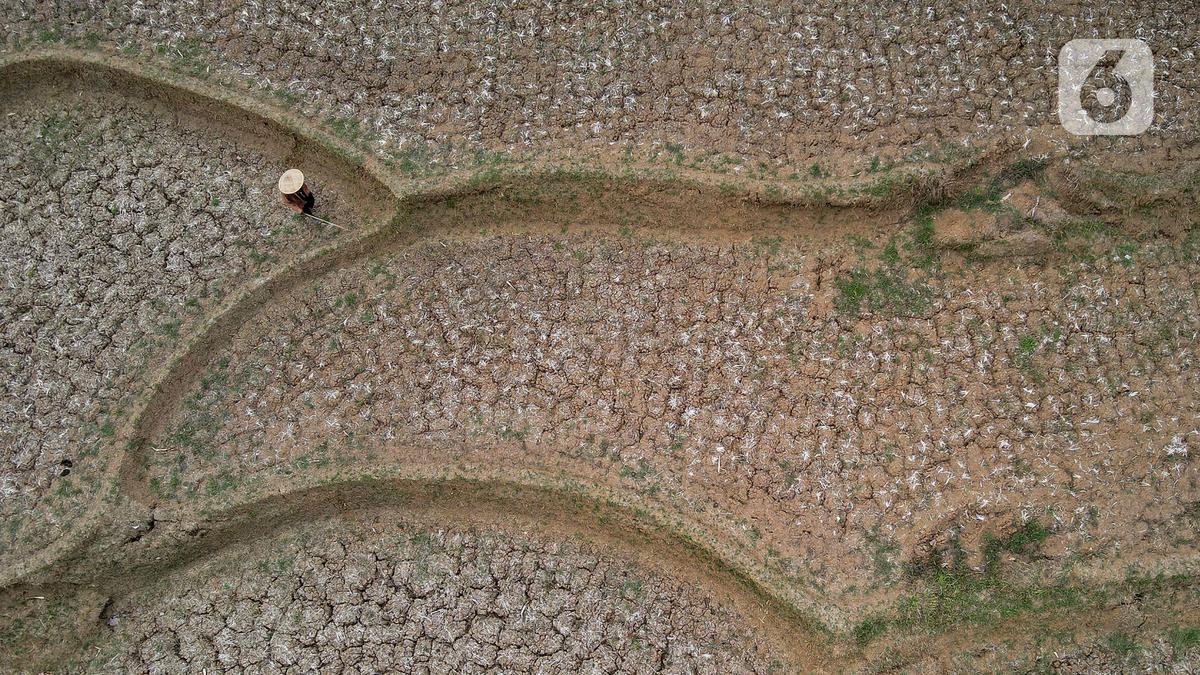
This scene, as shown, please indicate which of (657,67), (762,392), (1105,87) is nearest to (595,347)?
(762,392)

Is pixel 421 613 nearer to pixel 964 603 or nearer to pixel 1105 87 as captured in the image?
pixel 964 603

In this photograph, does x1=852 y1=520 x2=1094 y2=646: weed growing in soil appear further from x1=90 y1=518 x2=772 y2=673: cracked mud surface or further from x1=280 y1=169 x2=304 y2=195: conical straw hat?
x1=280 y1=169 x2=304 y2=195: conical straw hat

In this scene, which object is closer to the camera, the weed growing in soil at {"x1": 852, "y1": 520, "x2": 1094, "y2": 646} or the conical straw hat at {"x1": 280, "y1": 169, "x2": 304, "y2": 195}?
the weed growing in soil at {"x1": 852, "y1": 520, "x2": 1094, "y2": 646}

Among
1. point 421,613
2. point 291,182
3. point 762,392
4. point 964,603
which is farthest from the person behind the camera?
point 291,182

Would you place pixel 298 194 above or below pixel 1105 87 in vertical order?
below

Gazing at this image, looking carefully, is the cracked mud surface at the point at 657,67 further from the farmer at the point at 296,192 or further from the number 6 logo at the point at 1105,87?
the farmer at the point at 296,192

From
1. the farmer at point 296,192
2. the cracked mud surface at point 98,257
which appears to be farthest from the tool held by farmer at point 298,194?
the cracked mud surface at point 98,257

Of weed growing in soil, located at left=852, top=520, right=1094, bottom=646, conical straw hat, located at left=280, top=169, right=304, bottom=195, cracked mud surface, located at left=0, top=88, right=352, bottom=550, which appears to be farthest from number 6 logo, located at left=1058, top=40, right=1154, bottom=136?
cracked mud surface, located at left=0, top=88, right=352, bottom=550
